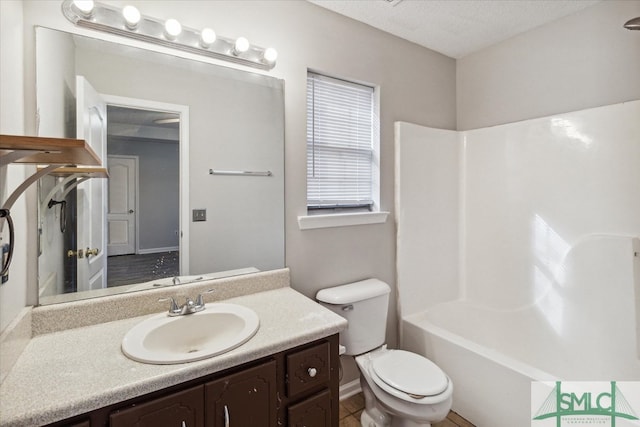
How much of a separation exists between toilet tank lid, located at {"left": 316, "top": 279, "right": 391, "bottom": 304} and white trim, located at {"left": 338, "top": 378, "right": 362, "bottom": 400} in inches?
26.9

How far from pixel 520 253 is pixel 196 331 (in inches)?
84.6

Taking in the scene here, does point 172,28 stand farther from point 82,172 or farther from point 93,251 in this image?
point 93,251

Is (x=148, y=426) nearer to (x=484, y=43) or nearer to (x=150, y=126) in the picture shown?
(x=150, y=126)

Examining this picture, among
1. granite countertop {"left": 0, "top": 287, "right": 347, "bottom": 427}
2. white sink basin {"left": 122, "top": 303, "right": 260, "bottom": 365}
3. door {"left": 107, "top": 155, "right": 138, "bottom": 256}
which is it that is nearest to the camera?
granite countertop {"left": 0, "top": 287, "right": 347, "bottom": 427}

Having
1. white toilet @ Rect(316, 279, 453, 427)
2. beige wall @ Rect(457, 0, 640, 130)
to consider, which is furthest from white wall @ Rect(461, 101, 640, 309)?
white toilet @ Rect(316, 279, 453, 427)

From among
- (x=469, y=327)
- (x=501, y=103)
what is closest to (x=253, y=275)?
(x=469, y=327)

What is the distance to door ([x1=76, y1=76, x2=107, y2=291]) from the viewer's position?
125 centimetres

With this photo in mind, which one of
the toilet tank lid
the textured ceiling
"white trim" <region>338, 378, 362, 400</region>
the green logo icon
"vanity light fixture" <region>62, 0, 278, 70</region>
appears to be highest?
the textured ceiling

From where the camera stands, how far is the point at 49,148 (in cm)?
71

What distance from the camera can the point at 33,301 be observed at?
117 centimetres

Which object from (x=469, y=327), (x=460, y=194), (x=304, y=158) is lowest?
(x=469, y=327)

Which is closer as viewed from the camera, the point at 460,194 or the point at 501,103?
the point at 501,103

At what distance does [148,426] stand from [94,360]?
0.28 meters

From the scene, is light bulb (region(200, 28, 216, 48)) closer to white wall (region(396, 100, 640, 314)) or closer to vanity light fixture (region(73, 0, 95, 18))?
vanity light fixture (region(73, 0, 95, 18))
